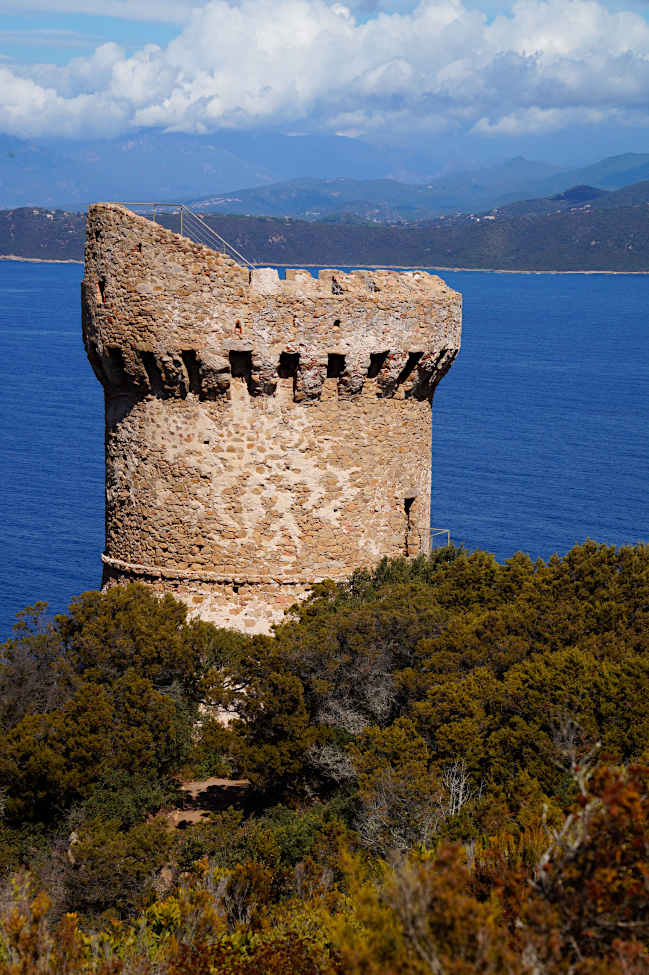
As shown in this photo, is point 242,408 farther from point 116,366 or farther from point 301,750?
point 301,750

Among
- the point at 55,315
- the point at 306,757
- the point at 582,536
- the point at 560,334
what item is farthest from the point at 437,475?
the point at 55,315

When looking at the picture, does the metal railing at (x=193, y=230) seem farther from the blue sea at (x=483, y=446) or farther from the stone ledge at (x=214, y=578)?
the blue sea at (x=483, y=446)

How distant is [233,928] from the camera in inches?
442

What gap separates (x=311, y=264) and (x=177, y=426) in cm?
18115

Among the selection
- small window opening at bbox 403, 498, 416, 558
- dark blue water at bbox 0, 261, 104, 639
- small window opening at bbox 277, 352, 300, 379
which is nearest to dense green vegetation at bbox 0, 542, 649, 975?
small window opening at bbox 403, 498, 416, 558

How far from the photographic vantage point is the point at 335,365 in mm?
16344

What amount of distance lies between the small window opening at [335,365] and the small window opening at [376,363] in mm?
471

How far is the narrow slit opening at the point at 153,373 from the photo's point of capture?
16.0 m

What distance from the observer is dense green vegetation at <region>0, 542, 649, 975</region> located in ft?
32.4

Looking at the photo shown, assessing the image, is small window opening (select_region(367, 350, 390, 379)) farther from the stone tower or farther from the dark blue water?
the dark blue water

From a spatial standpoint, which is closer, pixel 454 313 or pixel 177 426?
pixel 177 426

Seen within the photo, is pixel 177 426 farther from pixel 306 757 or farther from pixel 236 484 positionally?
pixel 306 757

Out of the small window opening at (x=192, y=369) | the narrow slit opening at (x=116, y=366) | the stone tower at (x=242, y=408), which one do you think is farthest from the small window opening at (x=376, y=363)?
the narrow slit opening at (x=116, y=366)

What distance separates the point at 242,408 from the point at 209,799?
5.67 meters
